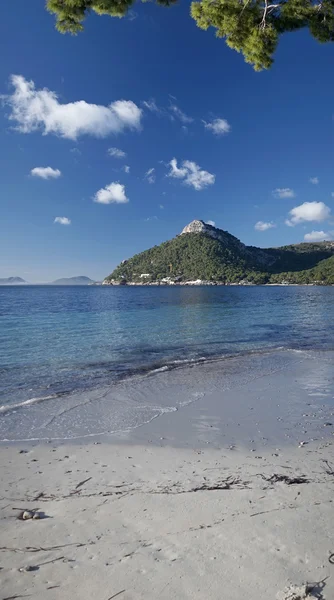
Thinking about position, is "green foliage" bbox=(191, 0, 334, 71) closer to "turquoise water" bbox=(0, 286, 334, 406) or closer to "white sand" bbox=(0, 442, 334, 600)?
"white sand" bbox=(0, 442, 334, 600)

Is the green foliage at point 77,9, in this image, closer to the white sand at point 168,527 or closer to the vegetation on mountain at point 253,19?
the vegetation on mountain at point 253,19

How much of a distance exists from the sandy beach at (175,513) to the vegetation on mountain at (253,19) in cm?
945

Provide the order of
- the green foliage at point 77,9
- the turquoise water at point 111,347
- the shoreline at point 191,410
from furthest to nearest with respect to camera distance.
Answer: the turquoise water at point 111,347
the shoreline at point 191,410
the green foliage at point 77,9

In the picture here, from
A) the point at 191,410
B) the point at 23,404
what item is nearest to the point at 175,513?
the point at 191,410

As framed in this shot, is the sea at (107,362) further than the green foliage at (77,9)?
Yes

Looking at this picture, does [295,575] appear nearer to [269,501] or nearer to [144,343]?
[269,501]

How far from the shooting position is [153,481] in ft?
21.8

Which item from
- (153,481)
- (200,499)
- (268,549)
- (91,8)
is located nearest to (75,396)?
(153,481)

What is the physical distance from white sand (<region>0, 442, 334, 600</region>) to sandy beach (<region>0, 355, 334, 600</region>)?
0.06 ft

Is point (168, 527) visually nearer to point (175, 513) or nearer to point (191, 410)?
point (175, 513)

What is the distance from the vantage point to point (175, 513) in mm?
5492

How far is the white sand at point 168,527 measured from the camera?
4.08 m

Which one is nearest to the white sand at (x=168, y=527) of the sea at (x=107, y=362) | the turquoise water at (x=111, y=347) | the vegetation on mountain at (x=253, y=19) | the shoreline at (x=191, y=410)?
the shoreline at (x=191, y=410)

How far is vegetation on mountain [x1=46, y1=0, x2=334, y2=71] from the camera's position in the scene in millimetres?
7216
